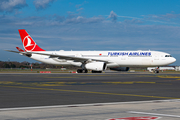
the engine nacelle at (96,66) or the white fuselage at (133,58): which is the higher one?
the white fuselage at (133,58)

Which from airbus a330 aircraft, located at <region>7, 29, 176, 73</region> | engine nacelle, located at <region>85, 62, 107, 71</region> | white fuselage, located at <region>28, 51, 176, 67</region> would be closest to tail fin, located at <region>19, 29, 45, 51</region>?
airbus a330 aircraft, located at <region>7, 29, 176, 73</region>

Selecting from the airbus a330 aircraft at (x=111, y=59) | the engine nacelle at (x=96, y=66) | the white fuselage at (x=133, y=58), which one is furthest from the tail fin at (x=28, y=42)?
the engine nacelle at (x=96, y=66)

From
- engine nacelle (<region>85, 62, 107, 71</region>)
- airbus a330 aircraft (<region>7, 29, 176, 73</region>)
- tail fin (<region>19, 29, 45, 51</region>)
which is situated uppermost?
tail fin (<region>19, 29, 45, 51</region>)

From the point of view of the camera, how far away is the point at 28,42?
62.8 metres

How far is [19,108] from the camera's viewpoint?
9.91 metres

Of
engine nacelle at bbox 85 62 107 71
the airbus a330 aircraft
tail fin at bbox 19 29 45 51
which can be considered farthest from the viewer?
tail fin at bbox 19 29 45 51

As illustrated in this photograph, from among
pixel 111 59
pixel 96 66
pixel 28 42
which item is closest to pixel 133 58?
pixel 111 59

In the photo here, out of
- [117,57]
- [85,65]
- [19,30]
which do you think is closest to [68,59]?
[85,65]

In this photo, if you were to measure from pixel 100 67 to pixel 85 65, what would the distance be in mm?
3335

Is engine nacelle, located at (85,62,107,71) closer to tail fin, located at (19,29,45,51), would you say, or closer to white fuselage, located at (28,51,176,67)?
white fuselage, located at (28,51,176,67)

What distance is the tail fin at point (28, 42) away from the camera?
62.7m

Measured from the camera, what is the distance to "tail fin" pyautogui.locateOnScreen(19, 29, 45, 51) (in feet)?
206

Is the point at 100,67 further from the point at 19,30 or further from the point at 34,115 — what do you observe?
the point at 34,115

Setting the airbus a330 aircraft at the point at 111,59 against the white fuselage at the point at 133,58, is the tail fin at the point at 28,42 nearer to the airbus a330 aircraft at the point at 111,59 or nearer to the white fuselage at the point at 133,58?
the airbus a330 aircraft at the point at 111,59
